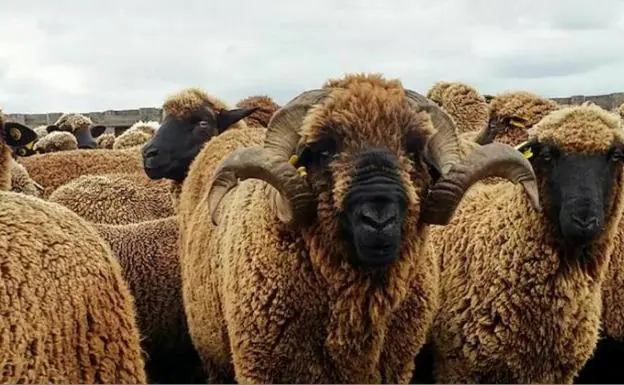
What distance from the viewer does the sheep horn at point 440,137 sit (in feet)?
12.4

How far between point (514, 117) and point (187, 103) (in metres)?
2.60

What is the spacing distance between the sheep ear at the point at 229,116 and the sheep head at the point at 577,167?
9.56 feet

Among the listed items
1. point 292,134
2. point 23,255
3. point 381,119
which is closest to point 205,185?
point 292,134

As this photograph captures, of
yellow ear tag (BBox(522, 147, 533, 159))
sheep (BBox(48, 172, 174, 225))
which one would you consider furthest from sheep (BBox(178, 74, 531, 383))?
sheep (BBox(48, 172, 174, 225))

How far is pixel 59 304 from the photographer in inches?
116

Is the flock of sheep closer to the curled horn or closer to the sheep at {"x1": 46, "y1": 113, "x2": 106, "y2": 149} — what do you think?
the curled horn

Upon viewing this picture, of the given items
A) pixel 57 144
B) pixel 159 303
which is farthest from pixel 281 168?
pixel 57 144

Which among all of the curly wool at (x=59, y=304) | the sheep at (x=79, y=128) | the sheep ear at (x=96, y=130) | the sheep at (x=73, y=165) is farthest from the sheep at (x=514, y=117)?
the sheep ear at (x=96, y=130)

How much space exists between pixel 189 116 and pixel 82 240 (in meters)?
3.88

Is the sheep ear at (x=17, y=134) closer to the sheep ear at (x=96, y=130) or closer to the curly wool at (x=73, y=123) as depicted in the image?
the curly wool at (x=73, y=123)

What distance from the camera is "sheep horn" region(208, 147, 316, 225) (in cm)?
360

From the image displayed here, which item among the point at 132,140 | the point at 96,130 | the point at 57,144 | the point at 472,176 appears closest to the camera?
the point at 472,176

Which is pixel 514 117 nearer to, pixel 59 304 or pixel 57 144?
pixel 59 304

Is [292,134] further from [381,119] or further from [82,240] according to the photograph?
[82,240]
